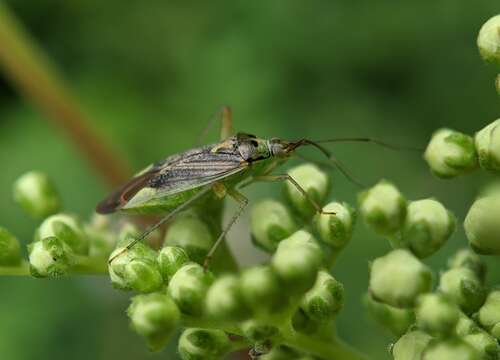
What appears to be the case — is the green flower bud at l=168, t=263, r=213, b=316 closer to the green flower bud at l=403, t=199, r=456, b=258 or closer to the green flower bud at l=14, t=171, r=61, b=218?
the green flower bud at l=403, t=199, r=456, b=258

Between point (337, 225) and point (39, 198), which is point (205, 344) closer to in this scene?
point (337, 225)

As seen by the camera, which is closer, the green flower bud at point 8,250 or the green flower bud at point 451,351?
the green flower bud at point 451,351

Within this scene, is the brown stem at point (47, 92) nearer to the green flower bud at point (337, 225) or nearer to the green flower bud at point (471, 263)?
the green flower bud at point (337, 225)

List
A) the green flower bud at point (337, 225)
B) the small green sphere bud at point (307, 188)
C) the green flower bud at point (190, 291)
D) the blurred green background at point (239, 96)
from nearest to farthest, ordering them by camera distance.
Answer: the green flower bud at point (190, 291) → the green flower bud at point (337, 225) → the small green sphere bud at point (307, 188) → the blurred green background at point (239, 96)

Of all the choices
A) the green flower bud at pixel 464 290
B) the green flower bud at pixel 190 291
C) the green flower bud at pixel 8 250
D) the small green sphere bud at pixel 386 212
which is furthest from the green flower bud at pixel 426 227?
the green flower bud at pixel 8 250

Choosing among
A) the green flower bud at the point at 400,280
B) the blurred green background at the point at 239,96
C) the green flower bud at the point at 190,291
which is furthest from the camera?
the blurred green background at the point at 239,96

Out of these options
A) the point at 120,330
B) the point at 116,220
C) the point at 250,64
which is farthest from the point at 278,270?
the point at 250,64
